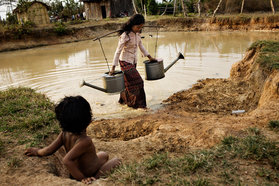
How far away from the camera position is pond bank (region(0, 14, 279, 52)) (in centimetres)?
1789

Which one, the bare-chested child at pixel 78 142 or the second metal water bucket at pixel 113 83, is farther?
the second metal water bucket at pixel 113 83

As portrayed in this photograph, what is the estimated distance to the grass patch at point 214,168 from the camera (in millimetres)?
2025

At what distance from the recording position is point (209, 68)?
835 cm

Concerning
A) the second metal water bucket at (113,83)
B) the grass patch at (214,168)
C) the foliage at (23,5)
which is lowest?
the grass patch at (214,168)

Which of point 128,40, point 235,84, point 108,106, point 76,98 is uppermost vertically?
point 128,40

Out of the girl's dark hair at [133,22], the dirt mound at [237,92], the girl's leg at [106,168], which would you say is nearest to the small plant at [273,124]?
the dirt mound at [237,92]

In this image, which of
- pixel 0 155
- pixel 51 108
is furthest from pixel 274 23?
pixel 0 155

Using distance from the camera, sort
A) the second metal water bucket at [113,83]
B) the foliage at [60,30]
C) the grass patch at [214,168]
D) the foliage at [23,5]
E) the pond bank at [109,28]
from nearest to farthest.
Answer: the grass patch at [214,168] → the second metal water bucket at [113,83] → the pond bank at [109,28] → the foliage at [60,30] → the foliage at [23,5]

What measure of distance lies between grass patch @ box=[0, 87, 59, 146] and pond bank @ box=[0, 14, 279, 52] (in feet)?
55.7

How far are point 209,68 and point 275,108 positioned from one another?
4.94 m

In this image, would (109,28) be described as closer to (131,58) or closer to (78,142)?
(131,58)

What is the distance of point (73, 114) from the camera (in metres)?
2.14

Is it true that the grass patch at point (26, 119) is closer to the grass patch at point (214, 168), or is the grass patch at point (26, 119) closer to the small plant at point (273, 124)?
the grass patch at point (214, 168)

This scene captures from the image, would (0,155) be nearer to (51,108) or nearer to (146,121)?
(51,108)
